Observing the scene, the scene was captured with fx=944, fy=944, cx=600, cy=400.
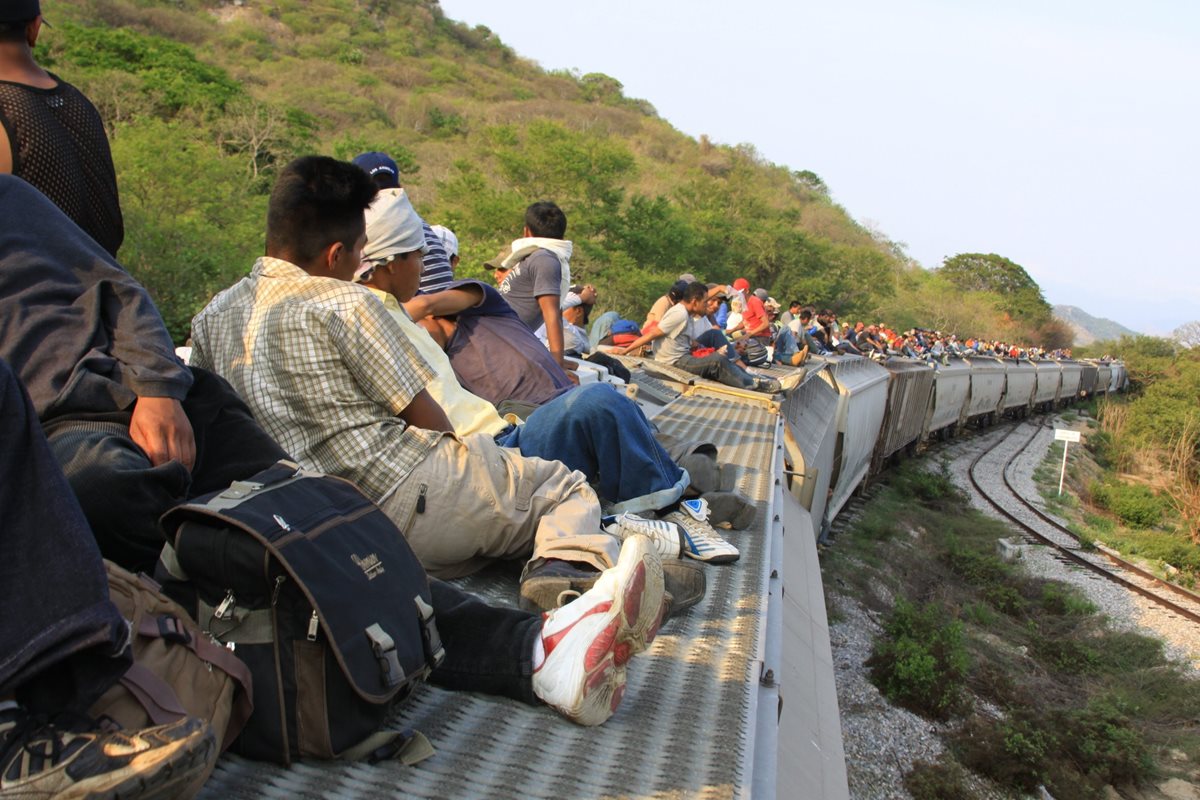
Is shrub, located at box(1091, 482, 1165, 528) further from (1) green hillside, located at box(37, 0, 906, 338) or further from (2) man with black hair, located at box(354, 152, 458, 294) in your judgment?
(2) man with black hair, located at box(354, 152, 458, 294)

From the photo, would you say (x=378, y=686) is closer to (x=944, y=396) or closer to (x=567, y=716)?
(x=567, y=716)

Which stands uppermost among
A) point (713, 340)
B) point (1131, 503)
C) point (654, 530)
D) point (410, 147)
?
point (410, 147)

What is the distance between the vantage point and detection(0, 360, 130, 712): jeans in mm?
1363

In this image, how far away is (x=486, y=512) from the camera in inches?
104

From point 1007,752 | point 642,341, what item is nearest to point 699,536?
point 1007,752

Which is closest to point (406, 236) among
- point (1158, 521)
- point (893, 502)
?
point (893, 502)

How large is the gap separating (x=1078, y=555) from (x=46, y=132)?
1470 cm

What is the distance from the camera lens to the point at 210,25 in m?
58.0


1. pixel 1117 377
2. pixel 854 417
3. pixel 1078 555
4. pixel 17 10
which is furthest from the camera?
pixel 1117 377

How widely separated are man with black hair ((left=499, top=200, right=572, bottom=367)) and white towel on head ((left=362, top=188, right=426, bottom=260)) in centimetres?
161

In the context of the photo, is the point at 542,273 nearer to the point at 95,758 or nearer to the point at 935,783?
the point at 95,758

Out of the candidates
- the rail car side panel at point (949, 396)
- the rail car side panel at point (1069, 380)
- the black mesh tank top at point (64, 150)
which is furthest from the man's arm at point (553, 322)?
the rail car side panel at point (1069, 380)

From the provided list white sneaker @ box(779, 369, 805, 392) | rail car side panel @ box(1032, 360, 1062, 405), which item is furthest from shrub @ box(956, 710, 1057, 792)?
rail car side panel @ box(1032, 360, 1062, 405)

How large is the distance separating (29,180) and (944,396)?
19849 millimetres
